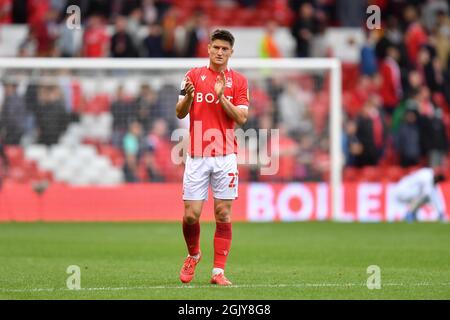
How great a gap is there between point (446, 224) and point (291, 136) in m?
3.89

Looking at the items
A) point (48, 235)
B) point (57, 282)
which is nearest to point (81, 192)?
point (48, 235)

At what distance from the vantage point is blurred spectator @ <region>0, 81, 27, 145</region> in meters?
22.2

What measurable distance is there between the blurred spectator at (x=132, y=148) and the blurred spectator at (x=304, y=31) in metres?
4.63

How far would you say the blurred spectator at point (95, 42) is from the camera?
2452cm

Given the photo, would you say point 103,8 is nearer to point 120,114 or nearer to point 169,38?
point 169,38

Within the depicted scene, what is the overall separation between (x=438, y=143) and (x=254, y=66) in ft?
14.4

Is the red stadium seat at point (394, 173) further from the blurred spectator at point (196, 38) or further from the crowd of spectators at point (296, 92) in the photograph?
the blurred spectator at point (196, 38)

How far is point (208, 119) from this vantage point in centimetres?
1052

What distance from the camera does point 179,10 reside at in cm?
2761

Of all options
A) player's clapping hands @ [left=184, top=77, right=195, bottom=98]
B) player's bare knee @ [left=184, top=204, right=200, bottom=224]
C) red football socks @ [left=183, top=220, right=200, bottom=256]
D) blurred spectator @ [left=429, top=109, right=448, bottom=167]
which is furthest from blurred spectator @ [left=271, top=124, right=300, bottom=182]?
player's clapping hands @ [left=184, top=77, right=195, bottom=98]

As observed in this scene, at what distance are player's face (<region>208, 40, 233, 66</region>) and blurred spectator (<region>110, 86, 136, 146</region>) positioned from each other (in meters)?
12.4

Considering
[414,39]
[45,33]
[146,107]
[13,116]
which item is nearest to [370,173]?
[414,39]

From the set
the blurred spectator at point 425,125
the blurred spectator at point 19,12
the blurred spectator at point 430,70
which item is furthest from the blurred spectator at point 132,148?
the blurred spectator at point 430,70
